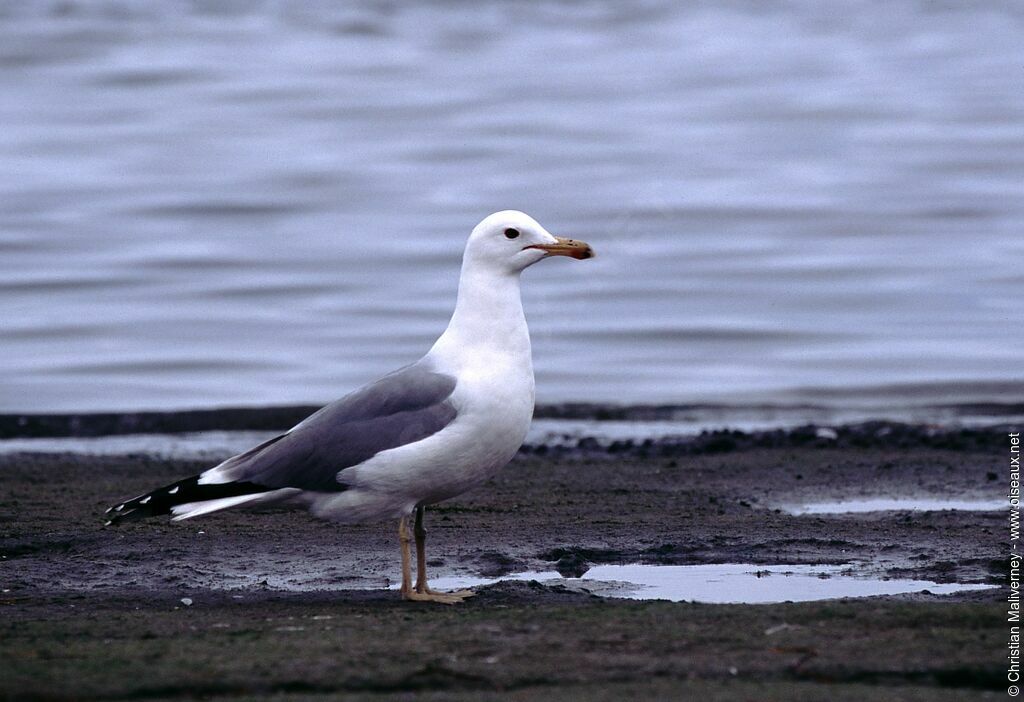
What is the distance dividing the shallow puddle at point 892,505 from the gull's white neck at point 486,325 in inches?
87.1

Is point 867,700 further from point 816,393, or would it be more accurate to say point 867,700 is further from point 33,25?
point 33,25

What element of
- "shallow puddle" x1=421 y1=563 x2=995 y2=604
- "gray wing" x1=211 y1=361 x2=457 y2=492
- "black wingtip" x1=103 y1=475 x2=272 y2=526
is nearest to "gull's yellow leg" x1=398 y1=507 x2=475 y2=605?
"shallow puddle" x1=421 y1=563 x2=995 y2=604

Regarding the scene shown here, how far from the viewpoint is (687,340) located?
600 inches

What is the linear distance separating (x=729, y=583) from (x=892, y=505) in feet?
6.85

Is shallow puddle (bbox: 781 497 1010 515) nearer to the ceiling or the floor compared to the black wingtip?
nearer to the floor

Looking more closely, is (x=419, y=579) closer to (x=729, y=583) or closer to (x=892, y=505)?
(x=729, y=583)

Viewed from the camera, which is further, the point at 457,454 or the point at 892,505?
the point at 892,505

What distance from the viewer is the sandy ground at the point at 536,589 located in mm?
4828

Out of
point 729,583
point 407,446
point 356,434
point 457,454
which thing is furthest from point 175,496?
point 729,583

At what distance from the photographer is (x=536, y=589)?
6570 millimetres

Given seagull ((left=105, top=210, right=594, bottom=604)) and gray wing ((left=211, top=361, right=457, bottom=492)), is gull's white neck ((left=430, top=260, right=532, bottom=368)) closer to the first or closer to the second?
seagull ((left=105, top=210, right=594, bottom=604))

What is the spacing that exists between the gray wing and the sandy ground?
450 mm

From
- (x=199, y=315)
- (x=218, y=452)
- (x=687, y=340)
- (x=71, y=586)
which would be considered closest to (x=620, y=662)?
(x=71, y=586)

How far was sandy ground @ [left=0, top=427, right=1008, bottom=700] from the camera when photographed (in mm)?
4828
